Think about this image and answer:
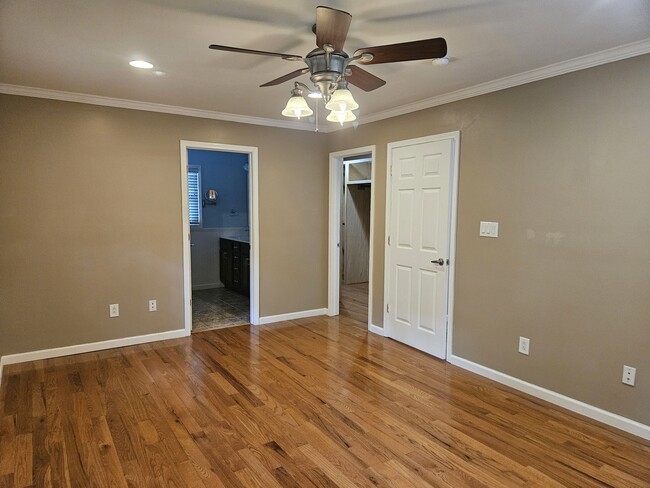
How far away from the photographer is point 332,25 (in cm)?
177

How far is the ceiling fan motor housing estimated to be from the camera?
6.68 ft

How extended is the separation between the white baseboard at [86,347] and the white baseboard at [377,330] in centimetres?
210

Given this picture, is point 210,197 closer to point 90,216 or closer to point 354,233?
point 354,233

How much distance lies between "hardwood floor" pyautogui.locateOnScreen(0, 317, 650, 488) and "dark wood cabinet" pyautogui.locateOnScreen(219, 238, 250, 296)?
219 cm

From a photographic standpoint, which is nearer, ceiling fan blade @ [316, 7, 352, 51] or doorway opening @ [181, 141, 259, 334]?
ceiling fan blade @ [316, 7, 352, 51]

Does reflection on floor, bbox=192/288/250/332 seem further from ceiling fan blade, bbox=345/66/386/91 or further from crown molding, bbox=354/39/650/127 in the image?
ceiling fan blade, bbox=345/66/386/91

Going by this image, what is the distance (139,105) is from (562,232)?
3.95 metres

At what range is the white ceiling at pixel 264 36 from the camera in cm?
202

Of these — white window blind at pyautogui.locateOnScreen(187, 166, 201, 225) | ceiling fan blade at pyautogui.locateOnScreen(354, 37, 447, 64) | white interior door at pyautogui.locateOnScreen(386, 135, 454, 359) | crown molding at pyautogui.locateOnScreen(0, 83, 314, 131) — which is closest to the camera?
ceiling fan blade at pyautogui.locateOnScreen(354, 37, 447, 64)

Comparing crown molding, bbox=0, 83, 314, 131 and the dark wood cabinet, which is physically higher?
crown molding, bbox=0, 83, 314, 131

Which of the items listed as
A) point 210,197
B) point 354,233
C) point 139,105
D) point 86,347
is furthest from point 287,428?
point 354,233

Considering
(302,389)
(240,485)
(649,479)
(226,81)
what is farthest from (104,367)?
(649,479)

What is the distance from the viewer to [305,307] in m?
5.24

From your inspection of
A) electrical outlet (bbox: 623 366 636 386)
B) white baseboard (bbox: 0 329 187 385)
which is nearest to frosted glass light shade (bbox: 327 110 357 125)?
electrical outlet (bbox: 623 366 636 386)
